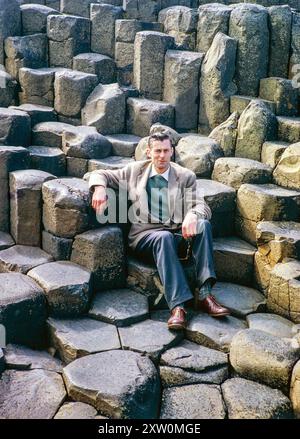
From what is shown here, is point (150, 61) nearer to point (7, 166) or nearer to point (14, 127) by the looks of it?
point (14, 127)

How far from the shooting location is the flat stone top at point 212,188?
5918mm

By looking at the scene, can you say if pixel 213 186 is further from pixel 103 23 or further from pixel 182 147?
pixel 103 23

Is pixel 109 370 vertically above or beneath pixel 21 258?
beneath

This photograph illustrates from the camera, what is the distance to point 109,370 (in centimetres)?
418

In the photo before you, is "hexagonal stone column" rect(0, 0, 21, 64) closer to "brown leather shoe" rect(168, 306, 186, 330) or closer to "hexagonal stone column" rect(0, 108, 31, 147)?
"hexagonal stone column" rect(0, 108, 31, 147)

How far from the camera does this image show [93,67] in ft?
25.0

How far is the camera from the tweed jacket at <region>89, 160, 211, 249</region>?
5.31 m

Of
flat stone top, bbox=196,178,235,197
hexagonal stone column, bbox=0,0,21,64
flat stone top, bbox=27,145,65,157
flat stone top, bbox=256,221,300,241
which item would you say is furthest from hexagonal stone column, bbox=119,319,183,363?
hexagonal stone column, bbox=0,0,21,64

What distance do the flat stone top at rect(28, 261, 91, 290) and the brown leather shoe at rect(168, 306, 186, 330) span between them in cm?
89

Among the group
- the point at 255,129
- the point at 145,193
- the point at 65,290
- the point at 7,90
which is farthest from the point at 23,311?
the point at 7,90

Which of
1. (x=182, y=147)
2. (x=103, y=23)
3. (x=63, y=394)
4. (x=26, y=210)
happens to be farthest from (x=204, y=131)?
(x=63, y=394)

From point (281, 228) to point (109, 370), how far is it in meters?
2.48

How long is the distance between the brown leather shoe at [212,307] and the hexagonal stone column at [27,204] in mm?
1940

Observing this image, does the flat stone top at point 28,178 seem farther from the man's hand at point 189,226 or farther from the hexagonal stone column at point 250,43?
the hexagonal stone column at point 250,43
